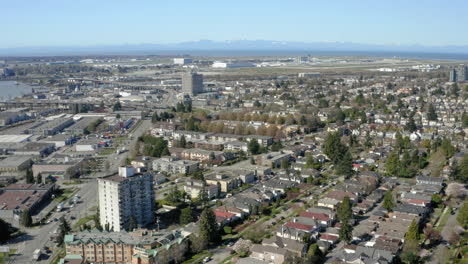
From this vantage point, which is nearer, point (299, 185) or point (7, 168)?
point (299, 185)

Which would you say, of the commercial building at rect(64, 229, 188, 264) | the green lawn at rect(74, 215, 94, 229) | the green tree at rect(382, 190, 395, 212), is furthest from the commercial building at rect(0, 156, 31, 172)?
the green tree at rect(382, 190, 395, 212)

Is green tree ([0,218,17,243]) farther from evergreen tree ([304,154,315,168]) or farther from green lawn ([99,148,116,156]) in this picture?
evergreen tree ([304,154,315,168])

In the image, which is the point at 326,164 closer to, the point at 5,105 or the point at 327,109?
the point at 327,109

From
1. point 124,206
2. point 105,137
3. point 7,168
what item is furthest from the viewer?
point 105,137

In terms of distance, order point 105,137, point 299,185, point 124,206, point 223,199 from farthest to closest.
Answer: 1. point 105,137
2. point 299,185
3. point 223,199
4. point 124,206

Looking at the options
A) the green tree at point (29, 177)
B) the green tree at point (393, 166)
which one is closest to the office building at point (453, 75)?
the green tree at point (393, 166)

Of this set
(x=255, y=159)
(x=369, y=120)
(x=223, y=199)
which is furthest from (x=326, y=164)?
(x=369, y=120)

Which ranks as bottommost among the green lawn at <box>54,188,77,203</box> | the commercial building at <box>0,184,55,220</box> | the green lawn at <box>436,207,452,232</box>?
the green lawn at <box>54,188,77,203</box>
